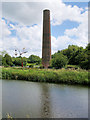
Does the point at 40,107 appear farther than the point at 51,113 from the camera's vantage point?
Yes

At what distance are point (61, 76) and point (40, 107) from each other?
620 centimetres

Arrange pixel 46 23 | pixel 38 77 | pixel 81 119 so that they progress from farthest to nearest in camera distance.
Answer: pixel 46 23
pixel 38 77
pixel 81 119

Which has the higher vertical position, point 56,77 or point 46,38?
point 46,38

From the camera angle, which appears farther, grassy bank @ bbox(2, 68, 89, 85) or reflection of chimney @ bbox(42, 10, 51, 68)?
reflection of chimney @ bbox(42, 10, 51, 68)

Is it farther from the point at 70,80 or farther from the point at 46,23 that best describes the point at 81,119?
the point at 46,23

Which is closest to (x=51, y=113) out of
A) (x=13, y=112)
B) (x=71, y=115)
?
(x=71, y=115)

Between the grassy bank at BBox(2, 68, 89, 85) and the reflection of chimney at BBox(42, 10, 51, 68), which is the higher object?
the reflection of chimney at BBox(42, 10, 51, 68)

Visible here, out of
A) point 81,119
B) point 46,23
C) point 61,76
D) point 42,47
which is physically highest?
point 46,23

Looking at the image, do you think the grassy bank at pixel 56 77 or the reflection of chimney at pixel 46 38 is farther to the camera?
the reflection of chimney at pixel 46 38

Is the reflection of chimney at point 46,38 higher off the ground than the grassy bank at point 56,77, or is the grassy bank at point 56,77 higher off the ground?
the reflection of chimney at point 46,38

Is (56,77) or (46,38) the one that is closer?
(56,77)

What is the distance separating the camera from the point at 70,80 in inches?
403

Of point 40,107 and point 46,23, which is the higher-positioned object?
point 46,23

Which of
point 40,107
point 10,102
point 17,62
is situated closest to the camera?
point 40,107
